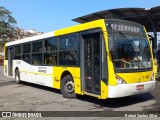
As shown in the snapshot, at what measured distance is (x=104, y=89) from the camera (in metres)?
9.27

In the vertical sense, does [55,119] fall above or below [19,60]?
below

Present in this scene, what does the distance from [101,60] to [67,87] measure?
2624mm

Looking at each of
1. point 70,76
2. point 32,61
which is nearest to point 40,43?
point 32,61

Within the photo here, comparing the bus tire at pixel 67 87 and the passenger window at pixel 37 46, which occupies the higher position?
the passenger window at pixel 37 46

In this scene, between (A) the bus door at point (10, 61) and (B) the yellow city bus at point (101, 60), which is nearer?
(B) the yellow city bus at point (101, 60)

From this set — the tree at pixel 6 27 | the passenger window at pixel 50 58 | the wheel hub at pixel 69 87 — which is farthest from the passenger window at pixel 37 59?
the tree at pixel 6 27

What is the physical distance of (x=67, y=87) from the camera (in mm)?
11602

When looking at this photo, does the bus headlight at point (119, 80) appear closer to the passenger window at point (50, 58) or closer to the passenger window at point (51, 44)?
the passenger window at point (50, 58)

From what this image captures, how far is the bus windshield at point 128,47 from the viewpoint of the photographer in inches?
370

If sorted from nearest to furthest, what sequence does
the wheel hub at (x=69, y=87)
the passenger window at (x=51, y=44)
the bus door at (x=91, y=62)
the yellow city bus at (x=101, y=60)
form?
1. the yellow city bus at (x=101, y=60)
2. the bus door at (x=91, y=62)
3. the wheel hub at (x=69, y=87)
4. the passenger window at (x=51, y=44)

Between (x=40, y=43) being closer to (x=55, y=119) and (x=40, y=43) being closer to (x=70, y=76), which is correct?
(x=70, y=76)

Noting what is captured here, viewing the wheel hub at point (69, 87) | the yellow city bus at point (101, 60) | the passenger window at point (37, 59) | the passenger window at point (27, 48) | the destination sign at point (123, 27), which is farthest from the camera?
the passenger window at point (27, 48)

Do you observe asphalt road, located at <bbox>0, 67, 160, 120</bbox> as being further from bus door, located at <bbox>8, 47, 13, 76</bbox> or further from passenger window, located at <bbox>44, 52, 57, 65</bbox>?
bus door, located at <bbox>8, 47, 13, 76</bbox>

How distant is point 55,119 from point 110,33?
10.8 ft
